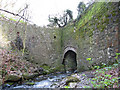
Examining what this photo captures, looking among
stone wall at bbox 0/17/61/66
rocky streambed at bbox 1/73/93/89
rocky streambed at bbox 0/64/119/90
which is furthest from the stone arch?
rocky streambed at bbox 0/64/119/90

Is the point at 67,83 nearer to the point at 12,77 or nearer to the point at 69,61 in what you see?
the point at 12,77

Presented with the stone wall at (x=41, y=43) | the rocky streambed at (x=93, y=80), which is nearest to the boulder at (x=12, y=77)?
the rocky streambed at (x=93, y=80)

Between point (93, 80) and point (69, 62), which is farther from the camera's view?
point (69, 62)

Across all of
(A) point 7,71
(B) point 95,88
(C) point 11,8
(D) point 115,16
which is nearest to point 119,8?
(D) point 115,16

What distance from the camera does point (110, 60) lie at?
9.59 ft

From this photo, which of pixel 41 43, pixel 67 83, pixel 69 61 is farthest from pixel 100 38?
pixel 41 43

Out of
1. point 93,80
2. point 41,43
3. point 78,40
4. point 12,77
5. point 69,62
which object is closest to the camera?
point 93,80

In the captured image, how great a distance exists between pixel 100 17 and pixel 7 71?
480 centimetres

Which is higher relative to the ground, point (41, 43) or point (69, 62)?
point (41, 43)

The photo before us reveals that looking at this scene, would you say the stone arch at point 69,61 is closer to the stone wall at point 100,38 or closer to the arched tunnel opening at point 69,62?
the arched tunnel opening at point 69,62

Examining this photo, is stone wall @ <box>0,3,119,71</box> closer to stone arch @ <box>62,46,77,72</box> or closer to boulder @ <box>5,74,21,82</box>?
stone arch @ <box>62,46,77,72</box>

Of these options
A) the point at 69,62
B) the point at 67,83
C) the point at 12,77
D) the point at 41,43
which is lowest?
the point at 67,83

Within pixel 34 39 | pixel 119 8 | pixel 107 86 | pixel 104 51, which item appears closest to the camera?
pixel 107 86

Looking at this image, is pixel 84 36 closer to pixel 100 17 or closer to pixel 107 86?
pixel 100 17
